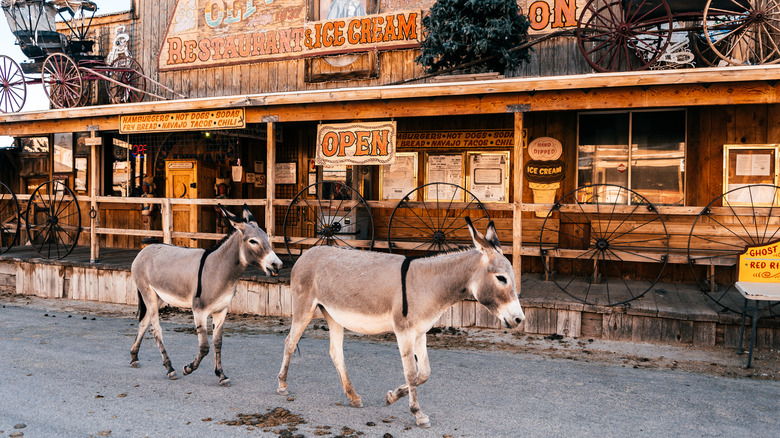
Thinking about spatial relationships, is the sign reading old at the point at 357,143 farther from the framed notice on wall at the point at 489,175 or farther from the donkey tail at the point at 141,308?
the donkey tail at the point at 141,308

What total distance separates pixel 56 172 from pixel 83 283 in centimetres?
546

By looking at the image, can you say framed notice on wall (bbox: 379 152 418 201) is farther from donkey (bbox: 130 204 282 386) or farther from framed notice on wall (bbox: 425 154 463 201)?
donkey (bbox: 130 204 282 386)

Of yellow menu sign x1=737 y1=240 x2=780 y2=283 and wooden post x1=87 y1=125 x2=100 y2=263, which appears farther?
wooden post x1=87 y1=125 x2=100 y2=263

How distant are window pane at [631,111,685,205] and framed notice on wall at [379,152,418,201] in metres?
4.09

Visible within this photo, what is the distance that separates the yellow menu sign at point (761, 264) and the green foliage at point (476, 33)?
4.81m

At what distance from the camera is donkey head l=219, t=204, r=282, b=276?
17.4 ft

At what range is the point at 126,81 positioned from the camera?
14328 mm

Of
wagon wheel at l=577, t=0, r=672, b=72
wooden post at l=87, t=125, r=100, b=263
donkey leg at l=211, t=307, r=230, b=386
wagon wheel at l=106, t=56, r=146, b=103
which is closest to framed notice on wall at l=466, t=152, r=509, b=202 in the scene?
wagon wheel at l=577, t=0, r=672, b=72

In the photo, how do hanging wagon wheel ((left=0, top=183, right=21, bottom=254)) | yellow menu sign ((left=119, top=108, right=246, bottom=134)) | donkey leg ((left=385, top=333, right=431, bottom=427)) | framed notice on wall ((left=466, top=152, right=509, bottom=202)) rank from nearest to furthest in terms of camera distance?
donkey leg ((left=385, top=333, right=431, bottom=427))
yellow menu sign ((left=119, top=108, right=246, bottom=134))
framed notice on wall ((left=466, top=152, right=509, bottom=202))
hanging wagon wheel ((left=0, top=183, right=21, bottom=254))

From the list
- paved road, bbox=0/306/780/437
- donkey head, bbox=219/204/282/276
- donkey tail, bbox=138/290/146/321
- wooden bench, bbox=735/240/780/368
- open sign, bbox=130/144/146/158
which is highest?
open sign, bbox=130/144/146/158

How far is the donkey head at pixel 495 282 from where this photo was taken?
13.7 ft

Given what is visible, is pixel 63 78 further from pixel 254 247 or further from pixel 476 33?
pixel 254 247

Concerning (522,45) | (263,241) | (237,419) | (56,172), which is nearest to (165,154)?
(56,172)

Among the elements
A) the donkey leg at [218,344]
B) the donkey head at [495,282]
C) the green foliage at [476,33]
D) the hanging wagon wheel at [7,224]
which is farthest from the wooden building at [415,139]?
the donkey leg at [218,344]
